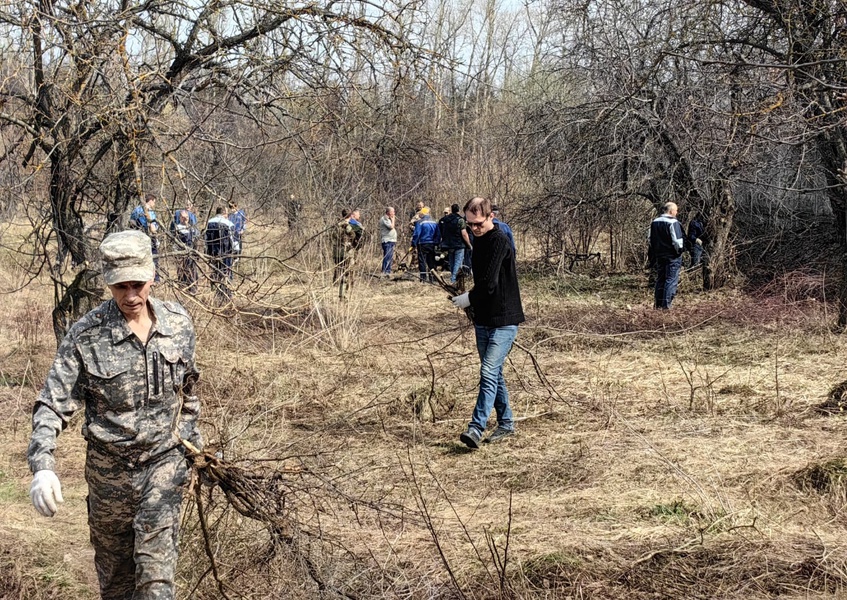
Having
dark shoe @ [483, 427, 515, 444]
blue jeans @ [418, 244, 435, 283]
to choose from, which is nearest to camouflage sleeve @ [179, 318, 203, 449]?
dark shoe @ [483, 427, 515, 444]

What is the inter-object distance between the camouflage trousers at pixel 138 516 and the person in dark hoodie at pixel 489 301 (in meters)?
3.02

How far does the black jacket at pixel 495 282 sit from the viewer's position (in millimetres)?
5984

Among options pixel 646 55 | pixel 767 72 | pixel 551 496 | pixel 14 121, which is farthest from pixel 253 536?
pixel 646 55

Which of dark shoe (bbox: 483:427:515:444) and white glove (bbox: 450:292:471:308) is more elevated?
white glove (bbox: 450:292:471:308)

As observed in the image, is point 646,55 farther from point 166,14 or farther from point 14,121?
point 14,121

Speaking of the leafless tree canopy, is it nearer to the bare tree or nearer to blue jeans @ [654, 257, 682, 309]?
the bare tree

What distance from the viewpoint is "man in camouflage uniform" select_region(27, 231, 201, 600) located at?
3184 mm

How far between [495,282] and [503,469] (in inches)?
47.9

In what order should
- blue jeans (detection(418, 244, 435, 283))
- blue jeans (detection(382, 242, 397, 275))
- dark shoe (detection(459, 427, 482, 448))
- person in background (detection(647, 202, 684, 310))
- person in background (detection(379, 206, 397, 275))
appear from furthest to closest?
blue jeans (detection(382, 242, 397, 275)) → person in background (detection(379, 206, 397, 275)) → blue jeans (detection(418, 244, 435, 283)) → person in background (detection(647, 202, 684, 310)) → dark shoe (detection(459, 427, 482, 448))

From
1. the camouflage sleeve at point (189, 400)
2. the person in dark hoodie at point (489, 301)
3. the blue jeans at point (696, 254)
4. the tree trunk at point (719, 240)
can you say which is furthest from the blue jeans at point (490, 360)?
the blue jeans at point (696, 254)

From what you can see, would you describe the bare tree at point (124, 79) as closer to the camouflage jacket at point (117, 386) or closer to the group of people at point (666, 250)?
the camouflage jacket at point (117, 386)

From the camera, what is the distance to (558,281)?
54.1ft

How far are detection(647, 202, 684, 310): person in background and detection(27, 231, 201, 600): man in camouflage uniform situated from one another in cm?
975

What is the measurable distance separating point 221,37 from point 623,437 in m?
4.33
